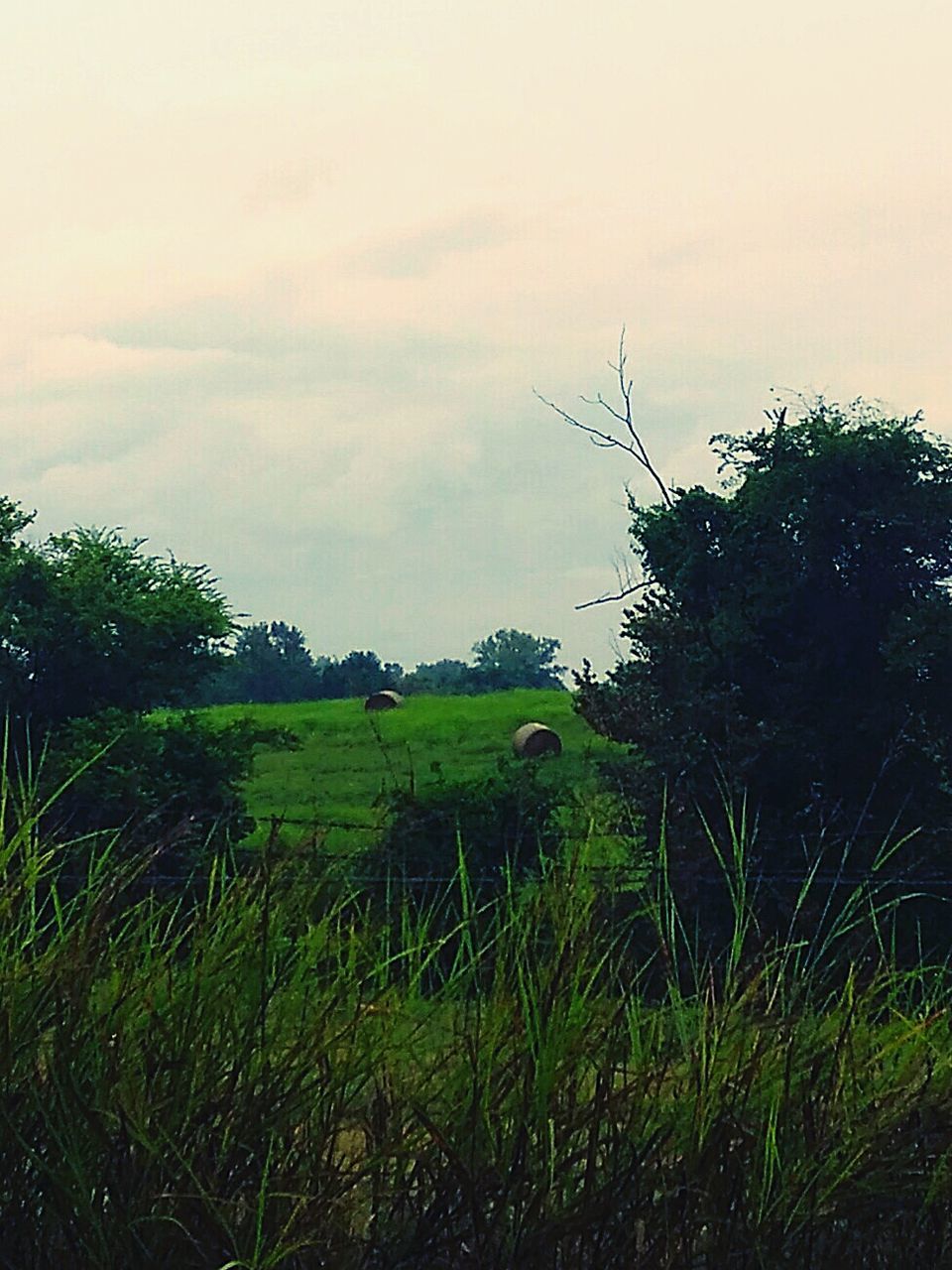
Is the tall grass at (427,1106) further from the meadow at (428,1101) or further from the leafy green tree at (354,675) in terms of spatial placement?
the leafy green tree at (354,675)

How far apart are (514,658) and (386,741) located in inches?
2176

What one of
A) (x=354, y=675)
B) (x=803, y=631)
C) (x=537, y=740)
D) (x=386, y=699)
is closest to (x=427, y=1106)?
(x=803, y=631)

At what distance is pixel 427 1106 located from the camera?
3.25 meters

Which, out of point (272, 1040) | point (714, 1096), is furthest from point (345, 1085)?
point (714, 1096)

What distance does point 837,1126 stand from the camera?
326 centimetres

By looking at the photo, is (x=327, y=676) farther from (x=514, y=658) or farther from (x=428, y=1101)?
(x=428, y=1101)

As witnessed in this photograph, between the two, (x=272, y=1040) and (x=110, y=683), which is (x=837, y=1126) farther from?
(x=110, y=683)

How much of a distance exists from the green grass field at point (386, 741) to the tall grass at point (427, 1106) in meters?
37.6

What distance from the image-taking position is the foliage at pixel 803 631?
2205cm

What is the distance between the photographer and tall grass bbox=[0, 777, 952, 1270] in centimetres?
310

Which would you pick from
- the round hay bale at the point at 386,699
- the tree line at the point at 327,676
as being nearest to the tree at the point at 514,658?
the tree line at the point at 327,676

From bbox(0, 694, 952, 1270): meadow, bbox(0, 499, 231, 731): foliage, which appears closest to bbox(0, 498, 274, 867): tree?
bbox(0, 499, 231, 731): foliage

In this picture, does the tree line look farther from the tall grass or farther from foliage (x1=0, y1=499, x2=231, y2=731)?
the tall grass

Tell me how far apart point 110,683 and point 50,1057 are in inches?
1209
